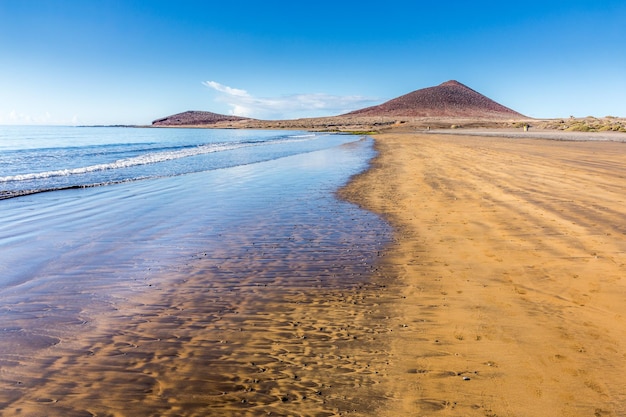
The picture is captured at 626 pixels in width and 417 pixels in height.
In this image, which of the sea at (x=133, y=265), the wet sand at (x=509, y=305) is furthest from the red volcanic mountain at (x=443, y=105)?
the sea at (x=133, y=265)

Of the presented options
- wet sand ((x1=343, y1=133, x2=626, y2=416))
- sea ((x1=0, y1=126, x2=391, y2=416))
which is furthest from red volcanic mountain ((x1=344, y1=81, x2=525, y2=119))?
sea ((x1=0, y1=126, x2=391, y2=416))

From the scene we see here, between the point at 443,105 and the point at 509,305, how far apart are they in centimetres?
15018

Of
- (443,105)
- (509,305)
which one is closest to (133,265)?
(509,305)

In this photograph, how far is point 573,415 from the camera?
2635mm

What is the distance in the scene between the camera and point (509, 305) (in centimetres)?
435

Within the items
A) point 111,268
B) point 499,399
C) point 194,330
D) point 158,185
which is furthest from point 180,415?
point 158,185

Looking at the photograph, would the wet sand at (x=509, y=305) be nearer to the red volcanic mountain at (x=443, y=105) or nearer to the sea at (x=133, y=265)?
the sea at (x=133, y=265)

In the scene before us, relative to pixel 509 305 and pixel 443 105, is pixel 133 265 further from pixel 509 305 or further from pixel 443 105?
pixel 443 105

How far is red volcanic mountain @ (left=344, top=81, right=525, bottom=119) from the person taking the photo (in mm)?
132625

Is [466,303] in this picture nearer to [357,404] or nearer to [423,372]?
[423,372]

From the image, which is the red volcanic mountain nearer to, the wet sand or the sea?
the wet sand

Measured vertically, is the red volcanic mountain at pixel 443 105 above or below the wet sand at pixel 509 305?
above

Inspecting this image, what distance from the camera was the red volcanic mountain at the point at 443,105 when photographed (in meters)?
133

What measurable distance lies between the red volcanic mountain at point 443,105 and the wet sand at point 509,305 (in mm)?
127427
